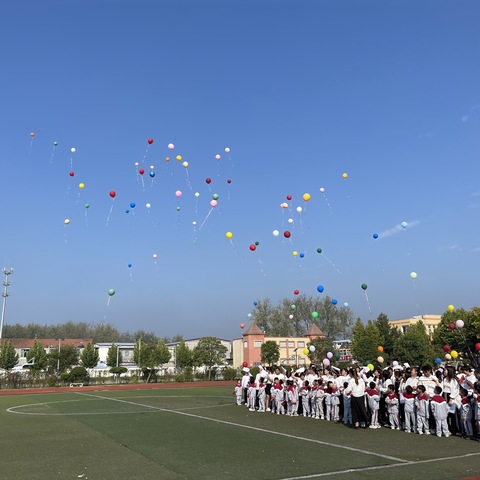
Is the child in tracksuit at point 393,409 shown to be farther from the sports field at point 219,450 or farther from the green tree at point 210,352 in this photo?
the green tree at point 210,352

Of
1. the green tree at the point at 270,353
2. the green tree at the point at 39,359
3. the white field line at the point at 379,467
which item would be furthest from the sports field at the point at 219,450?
the green tree at the point at 270,353

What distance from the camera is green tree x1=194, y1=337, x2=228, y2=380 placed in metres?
52.4

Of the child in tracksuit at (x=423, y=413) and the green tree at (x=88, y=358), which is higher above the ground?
the green tree at (x=88, y=358)

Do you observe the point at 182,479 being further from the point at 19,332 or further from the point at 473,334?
the point at 19,332

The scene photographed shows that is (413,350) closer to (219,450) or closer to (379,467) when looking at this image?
(219,450)

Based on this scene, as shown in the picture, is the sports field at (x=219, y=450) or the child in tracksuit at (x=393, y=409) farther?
the child in tracksuit at (x=393, y=409)

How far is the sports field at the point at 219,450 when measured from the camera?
8.11 m

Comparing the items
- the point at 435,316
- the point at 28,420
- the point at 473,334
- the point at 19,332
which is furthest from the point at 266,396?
the point at 19,332

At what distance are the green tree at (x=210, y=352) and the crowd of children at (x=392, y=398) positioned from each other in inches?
1409

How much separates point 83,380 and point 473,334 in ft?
129

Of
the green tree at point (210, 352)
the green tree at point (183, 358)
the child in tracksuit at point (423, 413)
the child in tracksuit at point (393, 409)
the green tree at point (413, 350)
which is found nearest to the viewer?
the child in tracksuit at point (423, 413)

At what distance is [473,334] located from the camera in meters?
48.2

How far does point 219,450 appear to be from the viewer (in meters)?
10.2

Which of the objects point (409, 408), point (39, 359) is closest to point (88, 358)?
point (39, 359)
